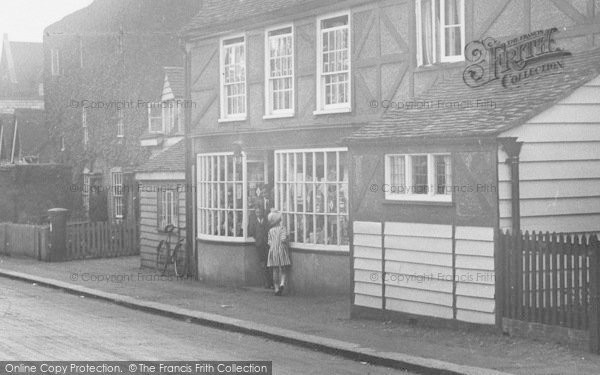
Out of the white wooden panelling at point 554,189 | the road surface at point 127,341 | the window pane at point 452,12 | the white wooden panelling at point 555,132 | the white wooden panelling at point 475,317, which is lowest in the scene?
the road surface at point 127,341

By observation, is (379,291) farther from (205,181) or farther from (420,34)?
(205,181)

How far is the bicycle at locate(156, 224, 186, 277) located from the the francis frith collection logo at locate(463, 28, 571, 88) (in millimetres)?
10869

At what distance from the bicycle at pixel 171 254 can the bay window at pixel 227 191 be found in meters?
1.37

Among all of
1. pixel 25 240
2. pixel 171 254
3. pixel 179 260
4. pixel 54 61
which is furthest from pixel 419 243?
pixel 54 61

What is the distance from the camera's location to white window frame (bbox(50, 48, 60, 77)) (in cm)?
5169

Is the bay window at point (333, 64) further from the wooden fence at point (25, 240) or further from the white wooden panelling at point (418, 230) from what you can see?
the wooden fence at point (25, 240)

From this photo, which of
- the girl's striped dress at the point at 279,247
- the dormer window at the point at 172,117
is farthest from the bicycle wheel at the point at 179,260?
the dormer window at the point at 172,117

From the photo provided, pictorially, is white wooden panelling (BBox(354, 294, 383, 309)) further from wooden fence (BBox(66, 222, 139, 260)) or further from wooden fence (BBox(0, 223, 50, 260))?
wooden fence (BBox(0, 223, 50, 260))

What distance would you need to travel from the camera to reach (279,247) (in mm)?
20594

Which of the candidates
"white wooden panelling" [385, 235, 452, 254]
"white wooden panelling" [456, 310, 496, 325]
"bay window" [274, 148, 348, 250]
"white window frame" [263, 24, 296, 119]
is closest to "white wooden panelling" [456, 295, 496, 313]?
"white wooden panelling" [456, 310, 496, 325]

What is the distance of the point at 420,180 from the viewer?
15375 mm

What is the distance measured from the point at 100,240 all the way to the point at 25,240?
2.67 m

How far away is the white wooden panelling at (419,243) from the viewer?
48.1 feet

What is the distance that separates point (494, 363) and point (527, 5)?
Result: 6526 mm
